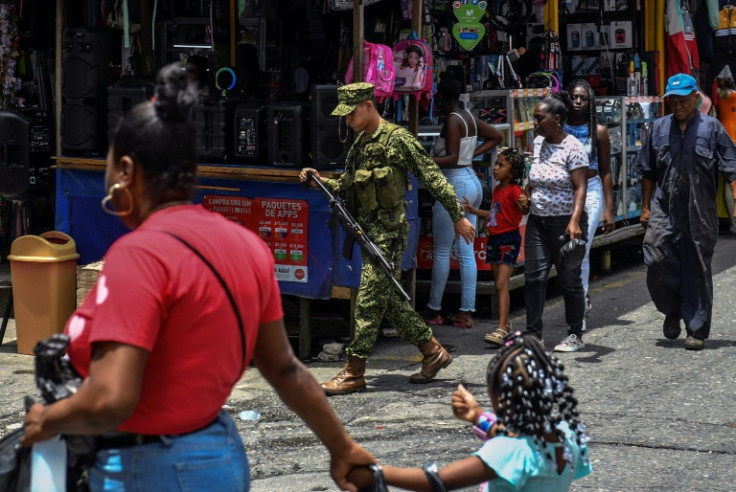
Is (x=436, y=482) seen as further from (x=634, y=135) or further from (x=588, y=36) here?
(x=588, y=36)

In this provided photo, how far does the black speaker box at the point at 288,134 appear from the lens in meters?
8.61

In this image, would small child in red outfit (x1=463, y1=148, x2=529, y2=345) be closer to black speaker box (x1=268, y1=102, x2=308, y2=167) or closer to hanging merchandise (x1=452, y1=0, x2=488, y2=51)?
black speaker box (x1=268, y1=102, x2=308, y2=167)

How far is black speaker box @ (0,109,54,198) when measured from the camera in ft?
31.5

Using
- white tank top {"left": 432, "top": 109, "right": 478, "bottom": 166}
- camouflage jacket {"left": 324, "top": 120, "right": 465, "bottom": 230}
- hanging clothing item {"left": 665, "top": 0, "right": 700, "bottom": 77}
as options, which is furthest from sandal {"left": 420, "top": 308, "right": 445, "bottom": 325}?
hanging clothing item {"left": 665, "top": 0, "right": 700, "bottom": 77}

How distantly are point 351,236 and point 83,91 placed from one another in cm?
297

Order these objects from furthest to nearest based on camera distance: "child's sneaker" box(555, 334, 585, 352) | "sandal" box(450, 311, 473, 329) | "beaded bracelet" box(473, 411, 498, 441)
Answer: "sandal" box(450, 311, 473, 329)
"child's sneaker" box(555, 334, 585, 352)
"beaded bracelet" box(473, 411, 498, 441)

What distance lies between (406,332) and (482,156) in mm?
2885

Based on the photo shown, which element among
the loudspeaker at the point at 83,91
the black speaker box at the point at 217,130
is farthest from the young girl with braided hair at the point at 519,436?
the loudspeaker at the point at 83,91

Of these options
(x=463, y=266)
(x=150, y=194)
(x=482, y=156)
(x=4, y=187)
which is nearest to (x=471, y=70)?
(x=482, y=156)

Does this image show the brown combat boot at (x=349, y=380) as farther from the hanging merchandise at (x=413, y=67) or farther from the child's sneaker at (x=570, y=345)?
the hanging merchandise at (x=413, y=67)

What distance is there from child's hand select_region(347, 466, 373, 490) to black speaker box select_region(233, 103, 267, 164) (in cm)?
568

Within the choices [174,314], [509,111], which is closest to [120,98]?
[509,111]

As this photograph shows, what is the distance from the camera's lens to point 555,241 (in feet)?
28.1

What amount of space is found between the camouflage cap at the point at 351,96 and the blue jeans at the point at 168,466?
4.86 meters
